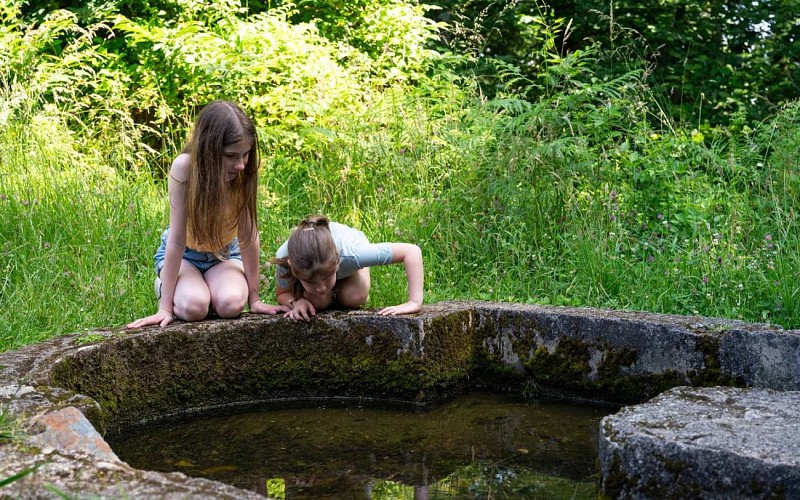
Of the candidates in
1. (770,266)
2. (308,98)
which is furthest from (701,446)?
(308,98)

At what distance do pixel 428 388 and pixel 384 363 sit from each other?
0.75 ft

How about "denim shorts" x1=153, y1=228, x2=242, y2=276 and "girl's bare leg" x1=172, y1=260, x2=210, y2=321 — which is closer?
"girl's bare leg" x1=172, y1=260, x2=210, y2=321

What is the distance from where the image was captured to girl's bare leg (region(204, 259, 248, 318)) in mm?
3781

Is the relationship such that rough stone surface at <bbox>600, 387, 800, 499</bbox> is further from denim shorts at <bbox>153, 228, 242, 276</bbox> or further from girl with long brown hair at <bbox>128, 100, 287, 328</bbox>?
denim shorts at <bbox>153, 228, 242, 276</bbox>

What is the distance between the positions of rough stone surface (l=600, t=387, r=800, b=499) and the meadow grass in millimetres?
1694

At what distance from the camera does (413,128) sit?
6086 millimetres

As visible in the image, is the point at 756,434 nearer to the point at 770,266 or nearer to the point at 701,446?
the point at 701,446

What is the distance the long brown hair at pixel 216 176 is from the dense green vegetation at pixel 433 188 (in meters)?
0.88

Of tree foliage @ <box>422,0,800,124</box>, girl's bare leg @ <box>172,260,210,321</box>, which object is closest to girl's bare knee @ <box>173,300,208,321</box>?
girl's bare leg @ <box>172,260,210,321</box>

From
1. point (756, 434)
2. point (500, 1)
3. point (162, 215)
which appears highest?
point (500, 1)

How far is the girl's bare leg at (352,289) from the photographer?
3.96 metres

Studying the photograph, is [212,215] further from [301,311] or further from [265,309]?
[301,311]

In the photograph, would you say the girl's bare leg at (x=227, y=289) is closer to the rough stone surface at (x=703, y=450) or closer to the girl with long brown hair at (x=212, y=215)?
the girl with long brown hair at (x=212, y=215)

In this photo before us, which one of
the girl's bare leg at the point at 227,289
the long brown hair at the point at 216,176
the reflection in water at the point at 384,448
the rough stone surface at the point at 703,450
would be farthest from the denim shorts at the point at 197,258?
the rough stone surface at the point at 703,450
